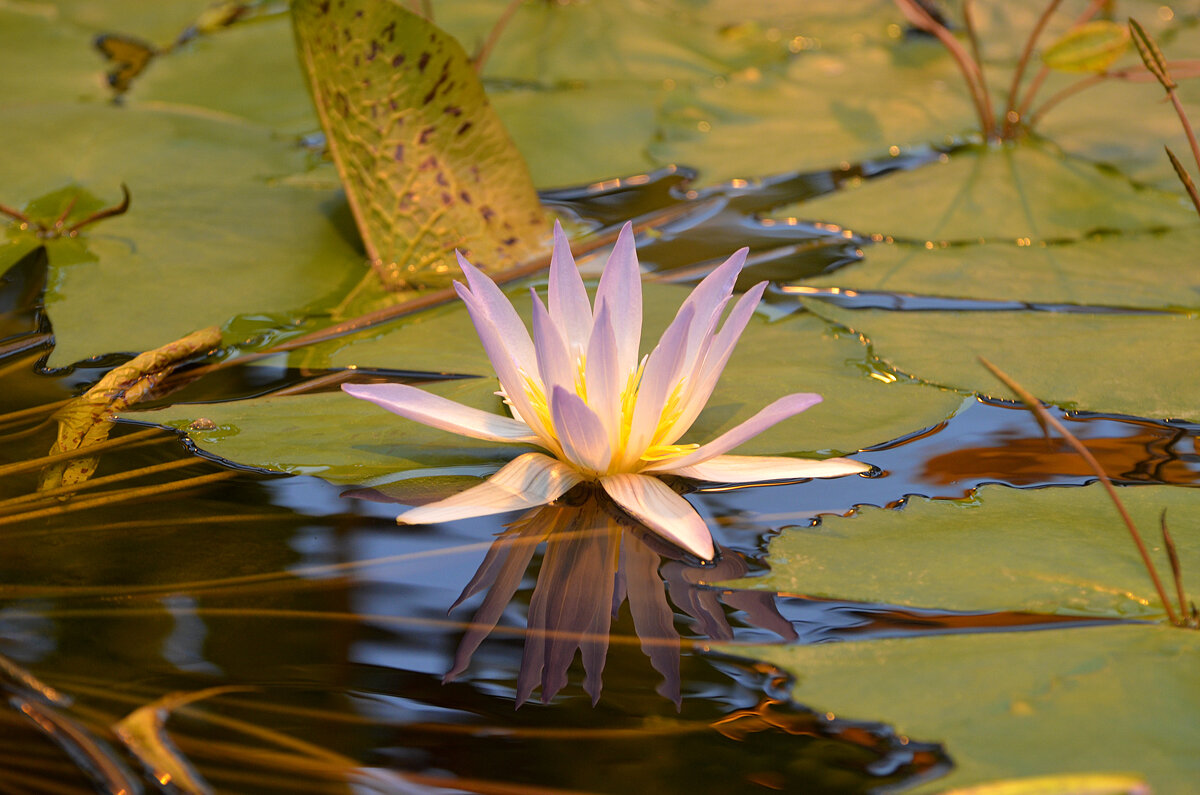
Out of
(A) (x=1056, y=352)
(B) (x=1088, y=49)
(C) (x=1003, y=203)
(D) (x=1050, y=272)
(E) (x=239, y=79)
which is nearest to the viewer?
(A) (x=1056, y=352)

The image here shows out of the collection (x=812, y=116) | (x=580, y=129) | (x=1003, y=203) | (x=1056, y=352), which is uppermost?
(x=812, y=116)

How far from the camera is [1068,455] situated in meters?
1.30

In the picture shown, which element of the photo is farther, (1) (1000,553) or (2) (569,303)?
(2) (569,303)

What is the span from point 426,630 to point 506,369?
35cm

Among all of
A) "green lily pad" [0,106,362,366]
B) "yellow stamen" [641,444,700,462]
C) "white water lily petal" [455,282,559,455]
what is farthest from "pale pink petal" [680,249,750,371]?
"green lily pad" [0,106,362,366]

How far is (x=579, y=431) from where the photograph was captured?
1099 mm

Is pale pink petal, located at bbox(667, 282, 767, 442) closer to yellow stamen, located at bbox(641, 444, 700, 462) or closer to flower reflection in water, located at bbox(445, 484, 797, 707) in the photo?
yellow stamen, located at bbox(641, 444, 700, 462)

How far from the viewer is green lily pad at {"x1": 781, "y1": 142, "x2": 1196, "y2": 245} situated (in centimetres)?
198

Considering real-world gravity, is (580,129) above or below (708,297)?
above

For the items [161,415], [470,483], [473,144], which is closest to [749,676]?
[470,483]

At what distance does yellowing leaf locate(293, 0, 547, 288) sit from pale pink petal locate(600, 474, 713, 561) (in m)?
0.87

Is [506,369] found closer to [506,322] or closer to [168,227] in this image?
[506,322]

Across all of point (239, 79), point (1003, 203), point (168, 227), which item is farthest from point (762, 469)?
point (239, 79)

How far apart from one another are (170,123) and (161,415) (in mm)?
1260
